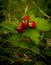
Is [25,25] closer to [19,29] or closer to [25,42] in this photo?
[19,29]

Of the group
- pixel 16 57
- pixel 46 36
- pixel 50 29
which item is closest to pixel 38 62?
pixel 16 57

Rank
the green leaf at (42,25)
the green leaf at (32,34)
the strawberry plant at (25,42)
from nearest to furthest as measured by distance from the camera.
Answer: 1. the strawberry plant at (25,42)
2. the green leaf at (32,34)
3. the green leaf at (42,25)

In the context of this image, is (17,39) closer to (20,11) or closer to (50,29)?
(50,29)

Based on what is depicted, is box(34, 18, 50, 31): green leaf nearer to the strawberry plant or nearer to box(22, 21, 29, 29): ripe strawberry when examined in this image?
the strawberry plant

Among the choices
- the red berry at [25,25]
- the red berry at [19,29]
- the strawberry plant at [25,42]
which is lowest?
the strawberry plant at [25,42]

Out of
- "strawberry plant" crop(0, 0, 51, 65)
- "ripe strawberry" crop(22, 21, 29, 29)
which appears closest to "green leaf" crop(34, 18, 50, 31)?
"strawberry plant" crop(0, 0, 51, 65)

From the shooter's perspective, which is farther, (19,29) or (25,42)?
(19,29)

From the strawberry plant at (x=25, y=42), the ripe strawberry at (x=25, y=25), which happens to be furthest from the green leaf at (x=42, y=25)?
the ripe strawberry at (x=25, y=25)

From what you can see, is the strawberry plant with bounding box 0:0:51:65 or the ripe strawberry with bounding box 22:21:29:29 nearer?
the strawberry plant with bounding box 0:0:51:65

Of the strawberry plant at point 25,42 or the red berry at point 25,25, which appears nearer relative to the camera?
the strawberry plant at point 25,42

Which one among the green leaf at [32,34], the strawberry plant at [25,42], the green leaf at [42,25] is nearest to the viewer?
the strawberry plant at [25,42]

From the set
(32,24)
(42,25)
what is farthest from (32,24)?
(42,25)

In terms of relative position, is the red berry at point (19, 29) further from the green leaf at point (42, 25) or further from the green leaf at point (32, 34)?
the green leaf at point (42, 25)
